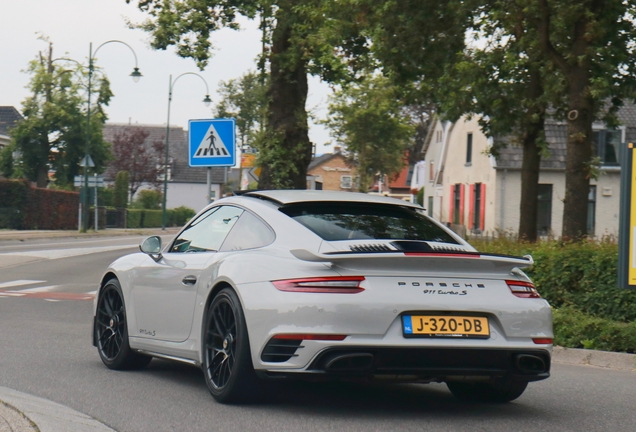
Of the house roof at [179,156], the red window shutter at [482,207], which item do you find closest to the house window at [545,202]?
the red window shutter at [482,207]

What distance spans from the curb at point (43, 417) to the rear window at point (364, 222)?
1.75 metres

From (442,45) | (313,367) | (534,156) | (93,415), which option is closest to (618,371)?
(313,367)

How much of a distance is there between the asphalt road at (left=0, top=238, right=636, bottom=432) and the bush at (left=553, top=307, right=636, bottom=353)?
0.71 m

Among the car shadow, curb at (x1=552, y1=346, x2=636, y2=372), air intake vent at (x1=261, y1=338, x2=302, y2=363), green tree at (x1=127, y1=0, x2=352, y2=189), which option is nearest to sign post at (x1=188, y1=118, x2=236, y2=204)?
green tree at (x1=127, y1=0, x2=352, y2=189)

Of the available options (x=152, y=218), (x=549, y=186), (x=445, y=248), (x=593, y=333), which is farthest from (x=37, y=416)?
(x=152, y=218)

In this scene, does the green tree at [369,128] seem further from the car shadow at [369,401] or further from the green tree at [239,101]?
the car shadow at [369,401]

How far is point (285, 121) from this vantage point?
2278cm

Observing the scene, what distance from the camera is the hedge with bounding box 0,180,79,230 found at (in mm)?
50406

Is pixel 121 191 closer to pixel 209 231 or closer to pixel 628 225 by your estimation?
pixel 628 225

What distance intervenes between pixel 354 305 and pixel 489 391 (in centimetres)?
162

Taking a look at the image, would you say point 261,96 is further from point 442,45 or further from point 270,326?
point 270,326

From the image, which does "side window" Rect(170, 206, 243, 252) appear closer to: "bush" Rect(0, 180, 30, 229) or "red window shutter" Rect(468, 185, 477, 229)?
"red window shutter" Rect(468, 185, 477, 229)

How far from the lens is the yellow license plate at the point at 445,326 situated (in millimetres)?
5789

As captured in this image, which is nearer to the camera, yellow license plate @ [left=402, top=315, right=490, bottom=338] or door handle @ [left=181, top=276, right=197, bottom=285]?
yellow license plate @ [left=402, top=315, right=490, bottom=338]
